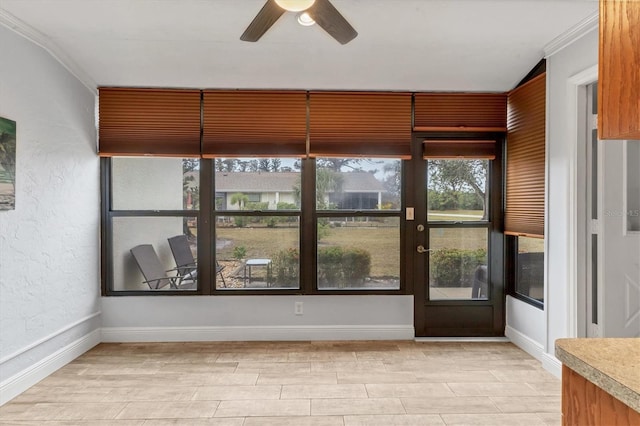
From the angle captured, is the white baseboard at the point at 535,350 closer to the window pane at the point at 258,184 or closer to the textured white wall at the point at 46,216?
the window pane at the point at 258,184

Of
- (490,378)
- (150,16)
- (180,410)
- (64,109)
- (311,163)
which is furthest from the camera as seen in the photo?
(311,163)

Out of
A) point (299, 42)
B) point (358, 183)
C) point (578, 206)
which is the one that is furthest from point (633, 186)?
point (299, 42)

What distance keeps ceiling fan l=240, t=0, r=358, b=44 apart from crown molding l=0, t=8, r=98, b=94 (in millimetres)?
1781

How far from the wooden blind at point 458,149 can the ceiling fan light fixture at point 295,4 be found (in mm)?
2317

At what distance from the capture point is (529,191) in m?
3.66

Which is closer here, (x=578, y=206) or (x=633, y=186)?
(x=633, y=186)

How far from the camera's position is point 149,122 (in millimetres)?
3957

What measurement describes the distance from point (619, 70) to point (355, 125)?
3.06m

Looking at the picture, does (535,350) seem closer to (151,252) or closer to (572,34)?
(572,34)

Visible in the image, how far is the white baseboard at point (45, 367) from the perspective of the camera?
2.81m

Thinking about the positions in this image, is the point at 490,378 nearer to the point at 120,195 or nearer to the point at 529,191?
the point at 529,191

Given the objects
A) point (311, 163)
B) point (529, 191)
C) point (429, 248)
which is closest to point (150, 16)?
point (311, 163)

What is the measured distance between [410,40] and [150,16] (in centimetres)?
204

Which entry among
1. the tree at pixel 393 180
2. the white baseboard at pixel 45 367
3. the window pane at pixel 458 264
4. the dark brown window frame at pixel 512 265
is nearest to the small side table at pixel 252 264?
the tree at pixel 393 180
